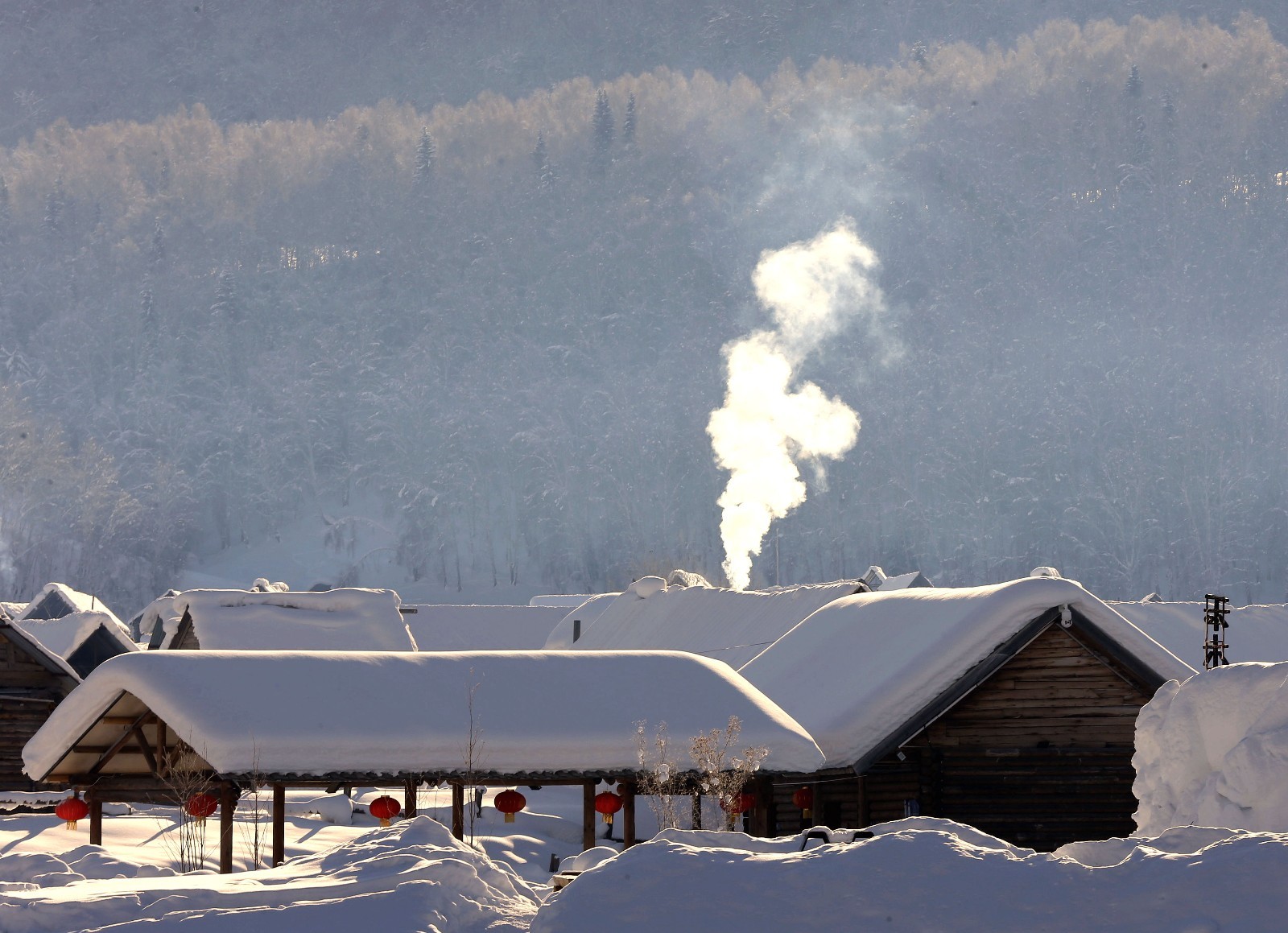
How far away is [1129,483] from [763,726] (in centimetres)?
17257

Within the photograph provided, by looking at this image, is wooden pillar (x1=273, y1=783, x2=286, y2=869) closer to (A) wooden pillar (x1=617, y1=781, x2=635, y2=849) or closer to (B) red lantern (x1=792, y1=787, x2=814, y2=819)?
(A) wooden pillar (x1=617, y1=781, x2=635, y2=849)

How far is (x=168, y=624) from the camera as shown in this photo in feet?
157

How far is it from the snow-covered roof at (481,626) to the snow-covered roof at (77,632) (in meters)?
13.5

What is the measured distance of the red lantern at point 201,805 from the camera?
2055 centimetres

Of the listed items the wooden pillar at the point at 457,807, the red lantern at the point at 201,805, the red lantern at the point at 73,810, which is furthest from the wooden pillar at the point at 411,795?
the red lantern at the point at 73,810

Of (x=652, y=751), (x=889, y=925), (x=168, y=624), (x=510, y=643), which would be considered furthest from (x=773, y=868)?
(x=510, y=643)

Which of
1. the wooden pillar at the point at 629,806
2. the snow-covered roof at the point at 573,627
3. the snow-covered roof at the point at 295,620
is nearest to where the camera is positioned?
the wooden pillar at the point at 629,806

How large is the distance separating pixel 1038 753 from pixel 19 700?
79.8 feet

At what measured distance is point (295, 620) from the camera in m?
43.7

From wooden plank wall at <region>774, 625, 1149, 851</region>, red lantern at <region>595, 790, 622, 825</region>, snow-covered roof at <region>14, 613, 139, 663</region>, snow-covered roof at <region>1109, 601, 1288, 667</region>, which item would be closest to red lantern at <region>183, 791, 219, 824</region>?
red lantern at <region>595, 790, 622, 825</region>

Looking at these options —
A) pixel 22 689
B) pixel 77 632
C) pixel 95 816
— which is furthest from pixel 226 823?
pixel 77 632

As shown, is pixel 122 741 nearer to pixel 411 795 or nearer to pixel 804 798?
pixel 411 795

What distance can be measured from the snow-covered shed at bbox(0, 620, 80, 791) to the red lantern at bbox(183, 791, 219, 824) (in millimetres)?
19191

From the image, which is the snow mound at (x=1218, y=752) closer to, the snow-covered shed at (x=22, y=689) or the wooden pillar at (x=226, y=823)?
the wooden pillar at (x=226, y=823)
